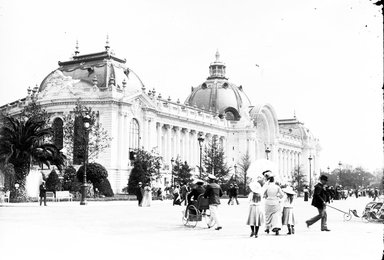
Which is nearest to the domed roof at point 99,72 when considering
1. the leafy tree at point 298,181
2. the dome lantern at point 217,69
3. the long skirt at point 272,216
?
the leafy tree at point 298,181

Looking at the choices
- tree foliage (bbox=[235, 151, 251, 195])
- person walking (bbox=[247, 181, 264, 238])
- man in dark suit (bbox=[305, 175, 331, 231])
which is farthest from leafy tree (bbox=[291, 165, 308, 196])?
person walking (bbox=[247, 181, 264, 238])

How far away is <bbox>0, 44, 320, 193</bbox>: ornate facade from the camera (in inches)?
2504

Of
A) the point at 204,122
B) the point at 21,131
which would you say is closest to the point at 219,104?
the point at 204,122

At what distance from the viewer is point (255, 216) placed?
14773 millimetres

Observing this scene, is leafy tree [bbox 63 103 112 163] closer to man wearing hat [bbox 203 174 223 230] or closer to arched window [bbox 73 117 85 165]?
arched window [bbox 73 117 85 165]

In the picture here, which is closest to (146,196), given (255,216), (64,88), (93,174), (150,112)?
(93,174)

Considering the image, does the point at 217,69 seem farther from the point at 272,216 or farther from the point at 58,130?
the point at 272,216

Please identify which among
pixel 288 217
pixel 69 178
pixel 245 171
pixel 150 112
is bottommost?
pixel 288 217

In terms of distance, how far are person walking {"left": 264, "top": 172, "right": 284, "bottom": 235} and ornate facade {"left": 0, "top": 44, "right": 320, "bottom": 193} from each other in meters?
47.0

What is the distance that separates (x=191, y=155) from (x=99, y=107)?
1011 inches

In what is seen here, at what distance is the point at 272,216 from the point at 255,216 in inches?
37.4

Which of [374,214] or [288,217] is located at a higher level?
[288,217]

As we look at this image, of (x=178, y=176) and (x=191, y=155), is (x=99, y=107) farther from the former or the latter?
(x=191, y=155)

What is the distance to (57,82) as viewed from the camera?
64.4m
